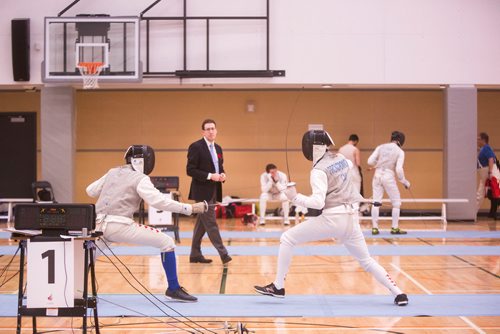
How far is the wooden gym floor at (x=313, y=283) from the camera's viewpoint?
4.99 m

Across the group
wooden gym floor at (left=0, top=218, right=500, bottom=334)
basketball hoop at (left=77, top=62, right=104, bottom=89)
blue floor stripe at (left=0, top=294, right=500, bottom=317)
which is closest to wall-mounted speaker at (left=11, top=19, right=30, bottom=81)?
basketball hoop at (left=77, top=62, right=104, bottom=89)

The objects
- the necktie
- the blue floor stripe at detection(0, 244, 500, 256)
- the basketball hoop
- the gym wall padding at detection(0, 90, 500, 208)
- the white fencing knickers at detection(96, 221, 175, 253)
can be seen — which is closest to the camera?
the white fencing knickers at detection(96, 221, 175, 253)

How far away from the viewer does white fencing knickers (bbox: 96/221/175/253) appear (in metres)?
5.40

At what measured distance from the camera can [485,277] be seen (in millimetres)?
7168

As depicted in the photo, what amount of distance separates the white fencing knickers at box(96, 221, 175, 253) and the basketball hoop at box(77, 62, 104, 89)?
6365 millimetres

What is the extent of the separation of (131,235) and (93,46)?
6.79 m

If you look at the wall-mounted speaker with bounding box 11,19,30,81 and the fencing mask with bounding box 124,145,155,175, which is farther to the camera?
the wall-mounted speaker with bounding box 11,19,30,81

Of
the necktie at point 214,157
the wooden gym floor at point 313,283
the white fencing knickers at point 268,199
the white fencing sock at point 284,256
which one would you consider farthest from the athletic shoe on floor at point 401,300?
the white fencing knickers at point 268,199

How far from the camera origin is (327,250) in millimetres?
9320

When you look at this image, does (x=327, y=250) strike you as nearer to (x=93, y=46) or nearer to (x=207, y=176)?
(x=207, y=176)

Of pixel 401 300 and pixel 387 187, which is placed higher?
pixel 387 187

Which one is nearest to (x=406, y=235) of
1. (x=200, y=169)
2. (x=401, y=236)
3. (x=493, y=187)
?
(x=401, y=236)

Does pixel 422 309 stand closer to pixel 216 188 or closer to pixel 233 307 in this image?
pixel 233 307

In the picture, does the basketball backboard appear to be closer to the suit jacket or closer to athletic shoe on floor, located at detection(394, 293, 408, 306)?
the suit jacket
